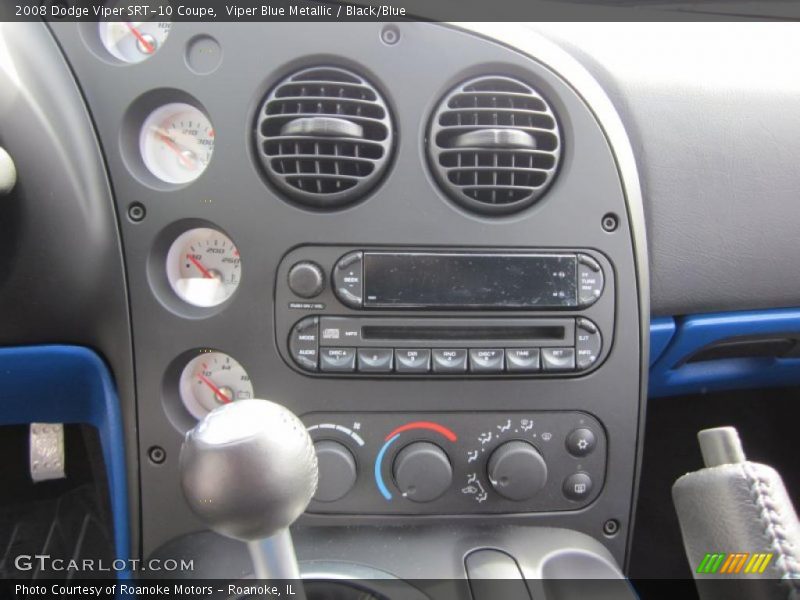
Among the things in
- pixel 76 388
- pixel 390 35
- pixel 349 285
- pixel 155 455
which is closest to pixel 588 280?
pixel 349 285

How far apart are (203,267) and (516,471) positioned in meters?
0.52

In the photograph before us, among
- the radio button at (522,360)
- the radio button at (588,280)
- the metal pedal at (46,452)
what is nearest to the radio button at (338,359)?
the radio button at (522,360)

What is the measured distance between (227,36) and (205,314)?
38 cm

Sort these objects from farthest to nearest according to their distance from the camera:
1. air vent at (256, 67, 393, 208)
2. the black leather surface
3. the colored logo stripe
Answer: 1. the black leather surface
2. air vent at (256, 67, 393, 208)
3. the colored logo stripe

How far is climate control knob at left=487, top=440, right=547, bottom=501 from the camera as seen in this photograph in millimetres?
922

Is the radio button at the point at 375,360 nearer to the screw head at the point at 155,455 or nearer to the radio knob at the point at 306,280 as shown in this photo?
the radio knob at the point at 306,280

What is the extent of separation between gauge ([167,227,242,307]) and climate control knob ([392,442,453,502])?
0.34 meters

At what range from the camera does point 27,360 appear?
0.98 m

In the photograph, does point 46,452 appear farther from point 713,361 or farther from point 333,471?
point 713,361

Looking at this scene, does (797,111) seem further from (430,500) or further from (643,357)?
(430,500)

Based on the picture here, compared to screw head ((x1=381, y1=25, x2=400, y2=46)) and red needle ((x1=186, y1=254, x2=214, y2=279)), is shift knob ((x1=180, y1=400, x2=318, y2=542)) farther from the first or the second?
screw head ((x1=381, y1=25, x2=400, y2=46))

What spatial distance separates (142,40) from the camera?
959mm

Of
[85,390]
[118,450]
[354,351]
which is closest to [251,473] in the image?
[354,351]

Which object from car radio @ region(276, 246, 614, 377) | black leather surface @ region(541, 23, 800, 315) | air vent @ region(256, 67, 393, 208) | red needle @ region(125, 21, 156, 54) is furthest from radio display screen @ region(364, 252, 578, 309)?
red needle @ region(125, 21, 156, 54)
